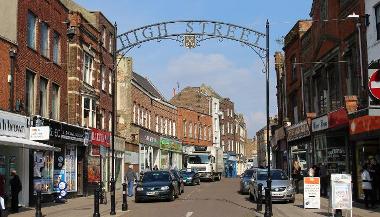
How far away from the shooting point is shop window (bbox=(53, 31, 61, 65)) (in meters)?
30.5

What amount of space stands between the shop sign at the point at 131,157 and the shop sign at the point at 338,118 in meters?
23.2

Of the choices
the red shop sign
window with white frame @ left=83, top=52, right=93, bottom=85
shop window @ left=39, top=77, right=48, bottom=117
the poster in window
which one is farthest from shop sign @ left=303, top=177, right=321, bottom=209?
window with white frame @ left=83, top=52, right=93, bottom=85

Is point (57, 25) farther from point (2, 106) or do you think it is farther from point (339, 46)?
point (339, 46)

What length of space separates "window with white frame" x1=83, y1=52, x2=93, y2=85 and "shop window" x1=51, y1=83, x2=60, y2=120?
4428 mm

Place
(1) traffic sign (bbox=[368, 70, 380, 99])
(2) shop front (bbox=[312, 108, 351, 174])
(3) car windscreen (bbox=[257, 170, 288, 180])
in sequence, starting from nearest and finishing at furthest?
(1) traffic sign (bbox=[368, 70, 380, 99]) < (2) shop front (bbox=[312, 108, 351, 174]) < (3) car windscreen (bbox=[257, 170, 288, 180])

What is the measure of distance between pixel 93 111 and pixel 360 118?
19.8 meters

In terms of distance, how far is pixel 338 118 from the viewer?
85.9 ft

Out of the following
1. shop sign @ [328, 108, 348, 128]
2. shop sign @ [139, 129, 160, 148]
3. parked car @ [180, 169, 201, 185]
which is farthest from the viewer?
shop sign @ [139, 129, 160, 148]

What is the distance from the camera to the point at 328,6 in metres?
30.1

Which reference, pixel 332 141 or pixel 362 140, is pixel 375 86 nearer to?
pixel 362 140

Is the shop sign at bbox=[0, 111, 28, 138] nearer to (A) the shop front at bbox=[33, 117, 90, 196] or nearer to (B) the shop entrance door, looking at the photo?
(A) the shop front at bbox=[33, 117, 90, 196]

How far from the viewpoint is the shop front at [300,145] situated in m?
34.6

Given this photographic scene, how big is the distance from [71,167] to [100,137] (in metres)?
6.10

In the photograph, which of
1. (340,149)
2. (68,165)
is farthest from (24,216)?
(340,149)
